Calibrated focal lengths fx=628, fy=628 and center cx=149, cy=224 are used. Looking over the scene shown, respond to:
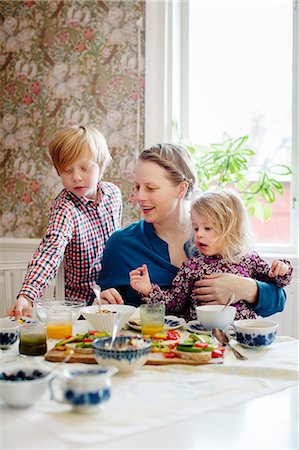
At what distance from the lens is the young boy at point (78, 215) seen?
2434 mm

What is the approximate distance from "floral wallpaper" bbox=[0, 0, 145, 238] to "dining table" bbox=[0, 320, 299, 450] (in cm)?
204

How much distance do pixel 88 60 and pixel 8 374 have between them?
2.54 metres

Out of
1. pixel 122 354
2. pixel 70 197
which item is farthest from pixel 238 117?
pixel 122 354

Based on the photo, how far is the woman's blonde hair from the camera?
2.32 metres

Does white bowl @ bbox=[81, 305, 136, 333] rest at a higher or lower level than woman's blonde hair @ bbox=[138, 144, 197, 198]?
lower

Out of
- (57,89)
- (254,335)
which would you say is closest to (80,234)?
(254,335)

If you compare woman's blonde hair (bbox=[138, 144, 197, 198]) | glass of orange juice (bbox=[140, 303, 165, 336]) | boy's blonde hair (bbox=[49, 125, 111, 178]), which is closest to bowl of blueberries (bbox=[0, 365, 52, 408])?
glass of orange juice (bbox=[140, 303, 165, 336])

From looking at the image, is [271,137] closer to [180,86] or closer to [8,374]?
[180,86]

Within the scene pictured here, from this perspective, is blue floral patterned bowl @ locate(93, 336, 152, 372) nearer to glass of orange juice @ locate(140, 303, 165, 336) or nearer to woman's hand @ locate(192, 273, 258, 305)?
glass of orange juice @ locate(140, 303, 165, 336)

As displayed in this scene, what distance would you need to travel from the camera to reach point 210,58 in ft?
11.7

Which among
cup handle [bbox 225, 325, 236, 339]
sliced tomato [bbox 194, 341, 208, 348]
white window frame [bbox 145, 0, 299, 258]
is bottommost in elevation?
cup handle [bbox 225, 325, 236, 339]

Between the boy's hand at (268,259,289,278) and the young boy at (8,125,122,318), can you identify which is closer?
the boy's hand at (268,259,289,278)

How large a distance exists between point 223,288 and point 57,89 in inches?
78.0

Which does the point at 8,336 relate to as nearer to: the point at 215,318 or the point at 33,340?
the point at 33,340
